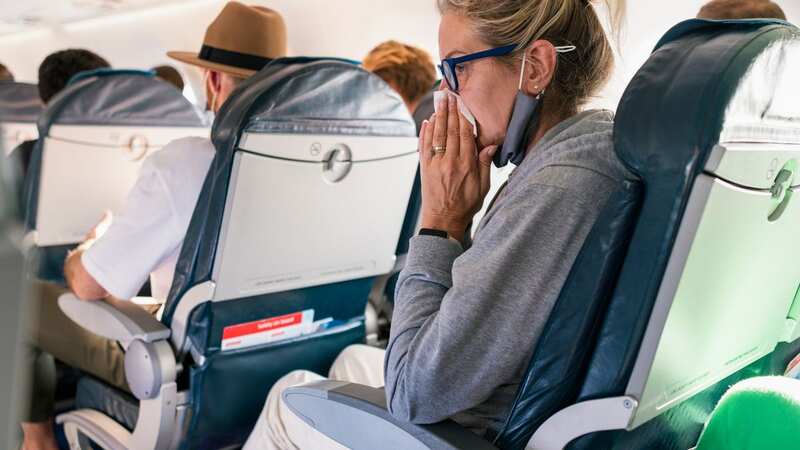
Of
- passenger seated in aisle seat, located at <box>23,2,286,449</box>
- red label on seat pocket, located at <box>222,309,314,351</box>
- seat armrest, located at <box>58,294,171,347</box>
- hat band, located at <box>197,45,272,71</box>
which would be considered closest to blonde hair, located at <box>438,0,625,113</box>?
passenger seated in aisle seat, located at <box>23,2,286,449</box>

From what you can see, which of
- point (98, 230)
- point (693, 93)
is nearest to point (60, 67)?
point (98, 230)

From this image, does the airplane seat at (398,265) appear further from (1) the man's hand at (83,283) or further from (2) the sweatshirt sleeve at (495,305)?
(2) the sweatshirt sleeve at (495,305)

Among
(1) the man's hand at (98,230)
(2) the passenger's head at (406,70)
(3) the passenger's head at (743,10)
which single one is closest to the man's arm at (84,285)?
(1) the man's hand at (98,230)

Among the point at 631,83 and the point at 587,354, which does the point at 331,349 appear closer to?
the point at 587,354

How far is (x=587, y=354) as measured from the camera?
1269mm

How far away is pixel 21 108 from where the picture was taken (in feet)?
13.0

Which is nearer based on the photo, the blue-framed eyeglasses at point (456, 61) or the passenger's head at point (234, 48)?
the blue-framed eyeglasses at point (456, 61)

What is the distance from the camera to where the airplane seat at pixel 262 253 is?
201cm

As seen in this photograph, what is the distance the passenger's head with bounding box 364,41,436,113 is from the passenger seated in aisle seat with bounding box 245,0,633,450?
6.76 ft

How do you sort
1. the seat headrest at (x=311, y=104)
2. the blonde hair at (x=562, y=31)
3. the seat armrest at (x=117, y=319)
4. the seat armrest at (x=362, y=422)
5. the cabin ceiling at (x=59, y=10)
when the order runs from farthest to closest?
the cabin ceiling at (x=59, y=10) < the seat armrest at (x=117, y=319) < the seat headrest at (x=311, y=104) < the blonde hair at (x=562, y=31) < the seat armrest at (x=362, y=422)

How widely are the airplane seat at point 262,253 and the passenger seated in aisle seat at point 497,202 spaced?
0.49 meters

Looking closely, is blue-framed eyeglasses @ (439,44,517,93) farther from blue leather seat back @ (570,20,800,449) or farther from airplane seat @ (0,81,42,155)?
airplane seat @ (0,81,42,155)

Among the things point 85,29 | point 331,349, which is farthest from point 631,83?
point 85,29

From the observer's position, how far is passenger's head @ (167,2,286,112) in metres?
Answer: 2.78
